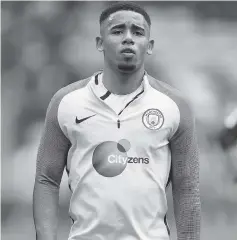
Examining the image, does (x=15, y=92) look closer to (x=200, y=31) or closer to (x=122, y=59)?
(x=200, y=31)

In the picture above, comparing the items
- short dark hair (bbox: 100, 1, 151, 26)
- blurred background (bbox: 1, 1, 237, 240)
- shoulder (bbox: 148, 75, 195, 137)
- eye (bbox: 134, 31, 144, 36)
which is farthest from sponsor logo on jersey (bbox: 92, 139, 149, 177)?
blurred background (bbox: 1, 1, 237, 240)

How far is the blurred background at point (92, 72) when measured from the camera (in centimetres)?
675

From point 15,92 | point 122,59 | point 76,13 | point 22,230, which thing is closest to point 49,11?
point 76,13

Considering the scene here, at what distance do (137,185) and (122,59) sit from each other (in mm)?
607

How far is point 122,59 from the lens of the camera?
12.8 ft

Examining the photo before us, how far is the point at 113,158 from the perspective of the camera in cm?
388

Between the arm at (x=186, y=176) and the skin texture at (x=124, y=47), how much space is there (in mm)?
294

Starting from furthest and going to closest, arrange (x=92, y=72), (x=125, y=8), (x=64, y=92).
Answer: (x=92, y=72) → (x=64, y=92) → (x=125, y=8)

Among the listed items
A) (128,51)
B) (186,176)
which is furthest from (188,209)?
(128,51)

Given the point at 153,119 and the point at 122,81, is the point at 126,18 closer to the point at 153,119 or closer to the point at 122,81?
the point at 122,81

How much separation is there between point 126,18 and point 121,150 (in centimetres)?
64

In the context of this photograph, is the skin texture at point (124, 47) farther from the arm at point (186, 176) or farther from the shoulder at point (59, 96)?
the arm at point (186, 176)

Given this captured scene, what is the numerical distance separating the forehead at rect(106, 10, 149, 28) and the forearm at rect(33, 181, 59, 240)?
0.87 metres

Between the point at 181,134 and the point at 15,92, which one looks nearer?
the point at 181,134
